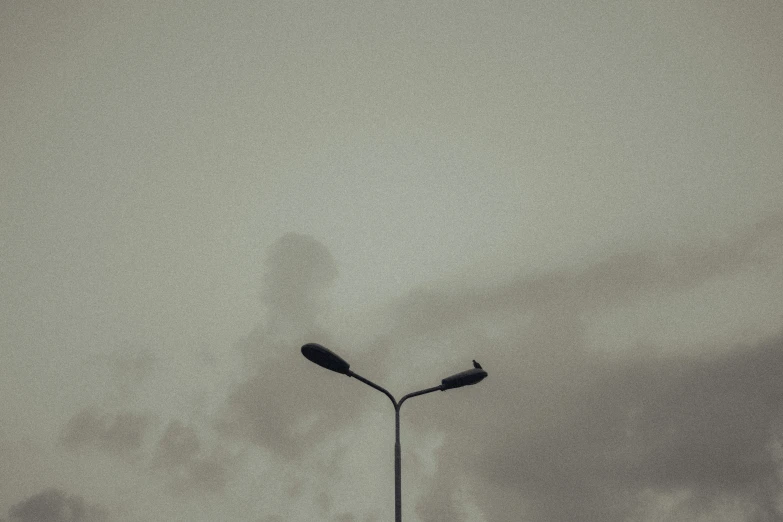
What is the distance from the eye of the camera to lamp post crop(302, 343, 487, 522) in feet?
36.4

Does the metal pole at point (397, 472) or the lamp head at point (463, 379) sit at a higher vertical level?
the lamp head at point (463, 379)

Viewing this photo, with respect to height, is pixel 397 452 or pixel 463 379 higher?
pixel 463 379

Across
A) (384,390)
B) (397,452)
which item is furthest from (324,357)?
(397,452)

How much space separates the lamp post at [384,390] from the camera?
1109cm

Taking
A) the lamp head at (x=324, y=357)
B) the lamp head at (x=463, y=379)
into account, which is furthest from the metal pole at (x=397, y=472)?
the lamp head at (x=324, y=357)

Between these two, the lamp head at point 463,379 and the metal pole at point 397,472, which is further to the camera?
the lamp head at point 463,379

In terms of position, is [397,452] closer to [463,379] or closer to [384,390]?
[384,390]

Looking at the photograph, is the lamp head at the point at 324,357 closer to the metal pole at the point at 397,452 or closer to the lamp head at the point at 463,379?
the metal pole at the point at 397,452

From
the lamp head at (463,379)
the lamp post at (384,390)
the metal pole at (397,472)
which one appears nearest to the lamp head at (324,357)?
the lamp post at (384,390)

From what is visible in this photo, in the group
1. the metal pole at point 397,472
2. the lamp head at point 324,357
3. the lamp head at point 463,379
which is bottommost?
the metal pole at point 397,472

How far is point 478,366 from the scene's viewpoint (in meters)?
12.3

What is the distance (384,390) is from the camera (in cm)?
1231

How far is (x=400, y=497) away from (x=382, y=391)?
223cm

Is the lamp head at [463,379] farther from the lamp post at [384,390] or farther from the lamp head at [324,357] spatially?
the lamp head at [324,357]
